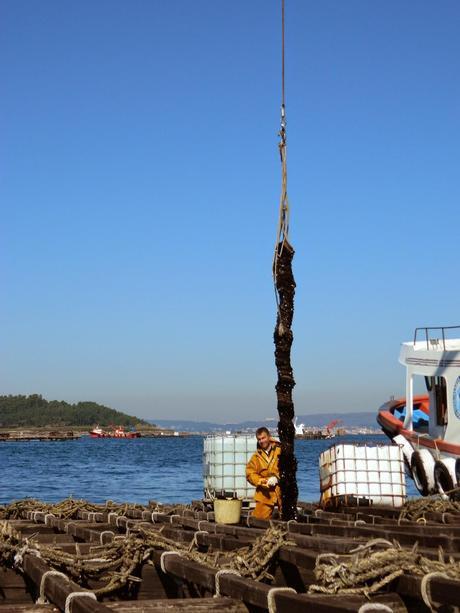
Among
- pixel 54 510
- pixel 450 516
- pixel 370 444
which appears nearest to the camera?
pixel 450 516

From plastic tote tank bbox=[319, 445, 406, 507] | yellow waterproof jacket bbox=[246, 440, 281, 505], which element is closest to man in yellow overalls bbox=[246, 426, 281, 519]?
yellow waterproof jacket bbox=[246, 440, 281, 505]

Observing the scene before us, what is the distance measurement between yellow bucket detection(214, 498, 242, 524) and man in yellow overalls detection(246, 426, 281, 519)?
61cm

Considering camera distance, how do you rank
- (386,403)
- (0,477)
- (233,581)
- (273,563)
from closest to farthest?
(233,581), (273,563), (386,403), (0,477)

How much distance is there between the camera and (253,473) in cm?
1142

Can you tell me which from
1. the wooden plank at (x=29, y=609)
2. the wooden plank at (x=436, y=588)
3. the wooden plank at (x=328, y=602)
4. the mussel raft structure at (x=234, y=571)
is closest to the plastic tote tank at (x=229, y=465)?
the mussel raft structure at (x=234, y=571)

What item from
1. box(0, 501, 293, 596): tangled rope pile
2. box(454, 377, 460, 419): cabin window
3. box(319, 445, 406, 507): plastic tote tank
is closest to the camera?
box(0, 501, 293, 596): tangled rope pile

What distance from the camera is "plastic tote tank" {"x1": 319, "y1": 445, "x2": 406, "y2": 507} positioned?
13250 millimetres

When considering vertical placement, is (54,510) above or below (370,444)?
below

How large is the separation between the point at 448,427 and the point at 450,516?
10.6m

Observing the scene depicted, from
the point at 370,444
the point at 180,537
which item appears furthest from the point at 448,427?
the point at 180,537

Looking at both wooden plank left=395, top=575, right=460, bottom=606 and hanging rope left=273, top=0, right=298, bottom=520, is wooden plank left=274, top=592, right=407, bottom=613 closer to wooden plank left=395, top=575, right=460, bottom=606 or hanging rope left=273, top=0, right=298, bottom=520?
wooden plank left=395, top=575, right=460, bottom=606

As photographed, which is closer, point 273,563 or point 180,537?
point 273,563

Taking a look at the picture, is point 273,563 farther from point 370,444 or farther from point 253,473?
point 370,444

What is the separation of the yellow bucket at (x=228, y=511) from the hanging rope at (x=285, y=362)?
1.90 ft
